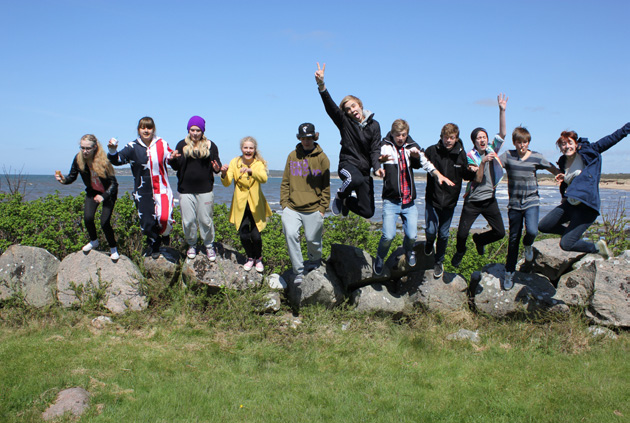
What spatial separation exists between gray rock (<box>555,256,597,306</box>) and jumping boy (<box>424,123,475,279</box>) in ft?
6.52

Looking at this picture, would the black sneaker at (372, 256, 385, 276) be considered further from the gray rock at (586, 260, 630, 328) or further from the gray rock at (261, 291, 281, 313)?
the gray rock at (586, 260, 630, 328)

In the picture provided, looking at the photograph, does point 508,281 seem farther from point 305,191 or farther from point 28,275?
point 28,275

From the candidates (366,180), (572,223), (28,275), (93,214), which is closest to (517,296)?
(572,223)

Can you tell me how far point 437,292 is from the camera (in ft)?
23.5

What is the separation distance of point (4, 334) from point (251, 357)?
11.3 ft

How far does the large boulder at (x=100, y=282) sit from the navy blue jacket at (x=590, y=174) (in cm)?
650

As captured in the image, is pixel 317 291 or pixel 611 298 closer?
pixel 611 298

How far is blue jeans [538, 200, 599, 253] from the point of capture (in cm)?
653

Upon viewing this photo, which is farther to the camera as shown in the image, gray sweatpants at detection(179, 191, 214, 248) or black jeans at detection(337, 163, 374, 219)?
gray sweatpants at detection(179, 191, 214, 248)

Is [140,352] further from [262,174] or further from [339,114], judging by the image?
[339,114]

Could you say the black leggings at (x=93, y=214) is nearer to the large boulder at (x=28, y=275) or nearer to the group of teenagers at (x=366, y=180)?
the group of teenagers at (x=366, y=180)

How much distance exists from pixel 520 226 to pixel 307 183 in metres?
3.15

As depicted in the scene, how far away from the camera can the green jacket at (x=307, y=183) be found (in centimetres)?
674

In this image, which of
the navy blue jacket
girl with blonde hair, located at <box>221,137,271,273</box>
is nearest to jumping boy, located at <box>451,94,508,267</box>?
the navy blue jacket
